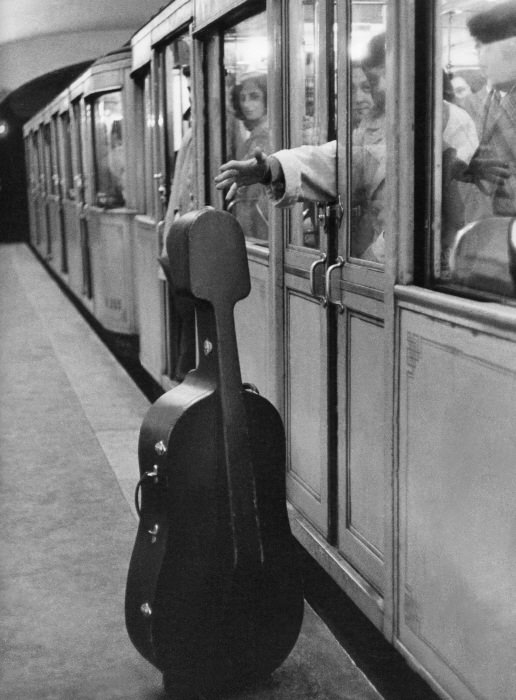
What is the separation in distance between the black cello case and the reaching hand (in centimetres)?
40

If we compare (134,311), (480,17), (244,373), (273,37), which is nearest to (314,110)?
(273,37)

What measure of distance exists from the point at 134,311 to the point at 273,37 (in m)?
5.24

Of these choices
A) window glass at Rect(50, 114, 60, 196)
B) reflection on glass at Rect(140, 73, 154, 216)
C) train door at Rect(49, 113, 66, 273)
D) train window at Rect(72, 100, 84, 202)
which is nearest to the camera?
reflection on glass at Rect(140, 73, 154, 216)

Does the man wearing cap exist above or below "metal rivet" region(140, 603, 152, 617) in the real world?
above

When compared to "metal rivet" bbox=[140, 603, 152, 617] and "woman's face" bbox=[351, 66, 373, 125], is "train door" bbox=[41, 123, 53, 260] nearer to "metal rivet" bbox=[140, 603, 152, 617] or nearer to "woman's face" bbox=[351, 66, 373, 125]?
"woman's face" bbox=[351, 66, 373, 125]

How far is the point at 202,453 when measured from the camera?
2.51 metres

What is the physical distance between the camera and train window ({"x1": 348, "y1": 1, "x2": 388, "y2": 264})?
113 inches

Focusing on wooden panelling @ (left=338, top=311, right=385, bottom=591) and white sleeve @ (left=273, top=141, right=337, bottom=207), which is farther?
white sleeve @ (left=273, top=141, right=337, bottom=207)

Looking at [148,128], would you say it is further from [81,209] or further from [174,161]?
[81,209]

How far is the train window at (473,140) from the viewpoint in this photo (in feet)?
7.78

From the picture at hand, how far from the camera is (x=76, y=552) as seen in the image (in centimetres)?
376

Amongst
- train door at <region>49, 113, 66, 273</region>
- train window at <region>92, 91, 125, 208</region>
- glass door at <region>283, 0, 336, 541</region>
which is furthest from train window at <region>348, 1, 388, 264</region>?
train door at <region>49, 113, 66, 273</region>

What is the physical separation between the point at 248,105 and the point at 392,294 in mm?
2081

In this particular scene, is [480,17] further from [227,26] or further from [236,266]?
[227,26]
